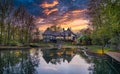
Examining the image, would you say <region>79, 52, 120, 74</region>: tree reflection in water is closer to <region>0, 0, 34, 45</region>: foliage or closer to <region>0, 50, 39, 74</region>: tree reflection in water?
<region>0, 50, 39, 74</region>: tree reflection in water

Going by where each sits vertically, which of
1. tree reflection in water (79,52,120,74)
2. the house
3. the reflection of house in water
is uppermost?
the house

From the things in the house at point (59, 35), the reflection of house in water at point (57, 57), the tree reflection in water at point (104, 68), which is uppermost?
the house at point (59, 35)

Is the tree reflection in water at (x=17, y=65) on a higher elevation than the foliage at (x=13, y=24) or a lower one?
lower

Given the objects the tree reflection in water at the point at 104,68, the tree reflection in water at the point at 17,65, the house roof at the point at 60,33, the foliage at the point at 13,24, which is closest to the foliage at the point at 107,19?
the tree reflection in water at the point at 104,68

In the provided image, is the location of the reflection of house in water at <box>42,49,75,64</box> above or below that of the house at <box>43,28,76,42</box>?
below

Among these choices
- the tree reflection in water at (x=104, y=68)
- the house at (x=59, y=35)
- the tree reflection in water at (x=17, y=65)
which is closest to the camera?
the tree reflection in water at (x=17, y=65)

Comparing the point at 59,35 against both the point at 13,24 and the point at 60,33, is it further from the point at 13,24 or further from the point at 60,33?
the point at 13,24

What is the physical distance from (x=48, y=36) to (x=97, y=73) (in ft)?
344

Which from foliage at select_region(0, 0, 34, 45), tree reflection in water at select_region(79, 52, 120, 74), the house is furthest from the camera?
the house

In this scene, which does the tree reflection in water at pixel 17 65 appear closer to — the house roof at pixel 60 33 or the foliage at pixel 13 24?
the foliage at pixel 13 24

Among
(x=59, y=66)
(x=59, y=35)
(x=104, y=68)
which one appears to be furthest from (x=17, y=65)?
(x=59, y=35)

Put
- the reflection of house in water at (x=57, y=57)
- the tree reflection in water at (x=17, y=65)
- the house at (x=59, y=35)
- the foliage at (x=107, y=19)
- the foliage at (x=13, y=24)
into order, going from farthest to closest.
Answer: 1. the house at (x=59, y=35)
2. the foliage at (x=13, y=24)
3. the reflection of house in water at (x=57, y=57)
4. the tree reflection in water at (x=17, y=65)
5. the foliage at (x=107, y=19)

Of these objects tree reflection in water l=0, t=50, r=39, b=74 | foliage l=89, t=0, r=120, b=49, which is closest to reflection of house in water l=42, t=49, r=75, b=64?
tree reflection in water l=0, t=50, r=39, b=74

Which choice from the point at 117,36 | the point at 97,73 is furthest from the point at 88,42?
the point at 97,73
